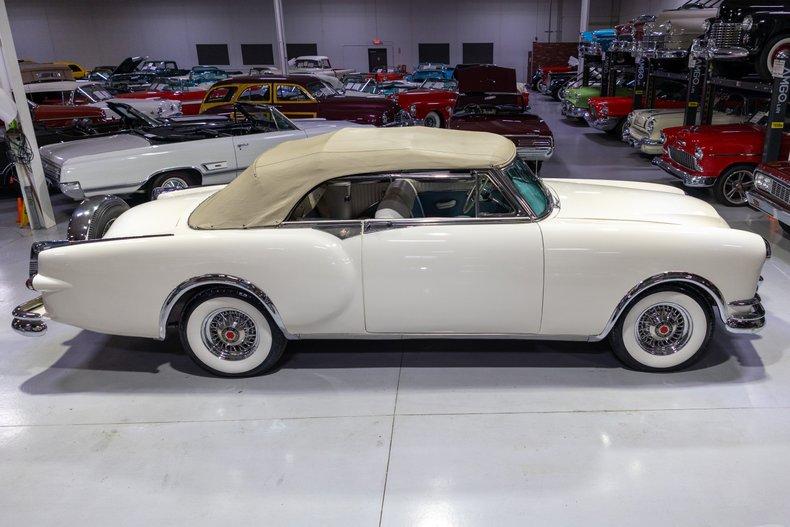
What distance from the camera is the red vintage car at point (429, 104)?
13508mm

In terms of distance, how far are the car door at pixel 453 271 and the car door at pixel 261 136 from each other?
15.8 ft

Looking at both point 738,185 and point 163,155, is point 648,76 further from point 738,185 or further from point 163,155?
point 163,155

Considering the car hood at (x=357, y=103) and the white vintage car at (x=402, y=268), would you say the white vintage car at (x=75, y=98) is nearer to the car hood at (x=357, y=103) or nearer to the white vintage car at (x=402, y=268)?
the car hood at (x=357, y=103)

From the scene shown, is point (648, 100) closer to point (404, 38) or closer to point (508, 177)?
point (508, 177)

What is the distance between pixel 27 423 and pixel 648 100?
39.4ft

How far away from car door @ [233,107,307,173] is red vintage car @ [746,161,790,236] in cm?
553

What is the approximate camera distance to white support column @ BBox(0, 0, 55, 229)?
259 inches

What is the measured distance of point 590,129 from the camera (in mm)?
15328

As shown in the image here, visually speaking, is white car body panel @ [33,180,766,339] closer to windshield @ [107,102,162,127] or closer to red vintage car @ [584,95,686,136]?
windshield @ [107,102,162,127]

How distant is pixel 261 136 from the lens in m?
8.07

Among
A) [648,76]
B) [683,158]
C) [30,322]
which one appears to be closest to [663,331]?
[30,322]

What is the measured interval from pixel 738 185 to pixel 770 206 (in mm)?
1926

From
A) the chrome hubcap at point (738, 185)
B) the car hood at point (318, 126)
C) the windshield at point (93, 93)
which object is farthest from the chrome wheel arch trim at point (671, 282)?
the windshield at point (93, 93)

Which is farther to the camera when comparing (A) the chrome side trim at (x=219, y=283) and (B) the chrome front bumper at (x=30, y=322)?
(B) the chrome front bumper at (x=30, y=322)
